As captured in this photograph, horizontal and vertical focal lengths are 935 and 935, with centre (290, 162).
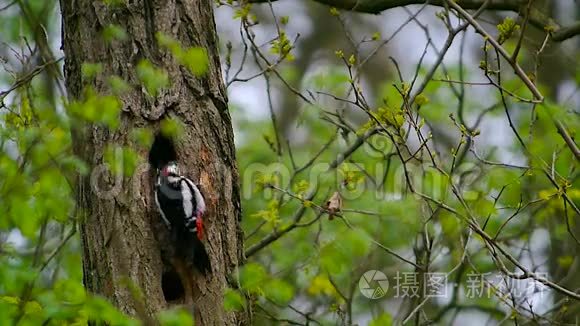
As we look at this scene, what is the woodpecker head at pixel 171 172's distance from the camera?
375 centimetres

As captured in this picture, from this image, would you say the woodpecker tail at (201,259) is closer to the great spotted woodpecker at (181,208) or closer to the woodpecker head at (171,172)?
the great spotted woodpecker at (181,208)

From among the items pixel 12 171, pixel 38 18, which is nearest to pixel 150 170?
pixel 12 171

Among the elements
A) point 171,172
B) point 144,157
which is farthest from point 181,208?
point 144,157

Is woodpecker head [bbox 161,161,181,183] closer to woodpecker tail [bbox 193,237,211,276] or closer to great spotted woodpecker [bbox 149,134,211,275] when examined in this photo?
great spotted woodpecker [bbox 149,134,211,275]

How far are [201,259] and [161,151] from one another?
49 cm

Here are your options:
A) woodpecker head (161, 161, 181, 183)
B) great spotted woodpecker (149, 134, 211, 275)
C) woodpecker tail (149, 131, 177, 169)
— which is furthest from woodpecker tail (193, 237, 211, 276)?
woodpecker tail (149, 131, 177, 169)

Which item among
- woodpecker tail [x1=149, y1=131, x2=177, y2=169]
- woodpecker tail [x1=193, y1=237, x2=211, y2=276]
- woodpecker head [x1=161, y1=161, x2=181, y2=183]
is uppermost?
woodpecker tail [x1=149, y1=131, x2=177, y2=169]

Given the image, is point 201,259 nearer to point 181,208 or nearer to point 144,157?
point 181,208

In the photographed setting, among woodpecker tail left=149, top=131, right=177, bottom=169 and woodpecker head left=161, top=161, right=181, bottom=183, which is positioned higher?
woodpecker tail left=149, top=131, right=177, bottom=169

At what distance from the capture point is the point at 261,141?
7816 millimetres

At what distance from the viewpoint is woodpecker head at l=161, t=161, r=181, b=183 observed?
375cm

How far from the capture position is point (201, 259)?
12.5 feet

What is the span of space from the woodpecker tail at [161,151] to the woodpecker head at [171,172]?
36 mm

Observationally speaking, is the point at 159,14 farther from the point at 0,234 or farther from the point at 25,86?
the point at 0,234
